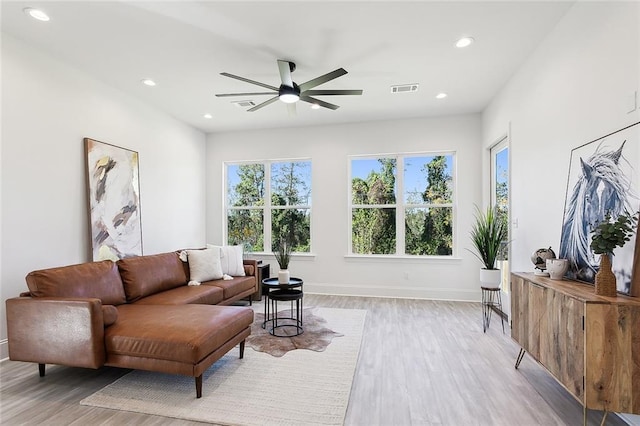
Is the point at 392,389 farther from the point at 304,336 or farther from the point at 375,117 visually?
the point at 375,117

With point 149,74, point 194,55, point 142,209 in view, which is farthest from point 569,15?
point 142,209

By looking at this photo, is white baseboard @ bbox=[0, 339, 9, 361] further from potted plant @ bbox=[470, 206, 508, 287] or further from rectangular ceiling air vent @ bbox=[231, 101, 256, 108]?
potted plant @ bbox=[470, 206, 508, 287]

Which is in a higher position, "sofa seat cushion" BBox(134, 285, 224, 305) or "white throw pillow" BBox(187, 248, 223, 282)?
"white throw pillow" BBox(187, 248, 223, 282)

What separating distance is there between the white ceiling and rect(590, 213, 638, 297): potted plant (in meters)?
1.86

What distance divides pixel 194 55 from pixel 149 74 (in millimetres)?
845

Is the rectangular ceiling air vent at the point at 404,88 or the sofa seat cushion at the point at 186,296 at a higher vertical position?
the rectangular ceiling air vent at the point at 404,88

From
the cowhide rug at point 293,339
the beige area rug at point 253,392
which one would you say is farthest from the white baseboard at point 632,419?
the cowhide rug at point 293,339

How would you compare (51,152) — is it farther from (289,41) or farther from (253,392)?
(253,392)

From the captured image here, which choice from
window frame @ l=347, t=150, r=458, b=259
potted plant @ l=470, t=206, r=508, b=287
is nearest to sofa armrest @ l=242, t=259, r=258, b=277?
window frame @ l=347, t=150, r=458, b=259

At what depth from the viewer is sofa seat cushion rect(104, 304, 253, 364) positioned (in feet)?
7.55

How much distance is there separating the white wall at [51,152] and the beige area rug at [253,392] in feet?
5.41

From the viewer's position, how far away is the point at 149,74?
12.7 ft

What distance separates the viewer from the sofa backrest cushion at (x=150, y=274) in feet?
11.6

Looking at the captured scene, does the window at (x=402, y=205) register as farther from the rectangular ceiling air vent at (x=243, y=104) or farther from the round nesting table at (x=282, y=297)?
the round nesting table at (x=282, y=297)
